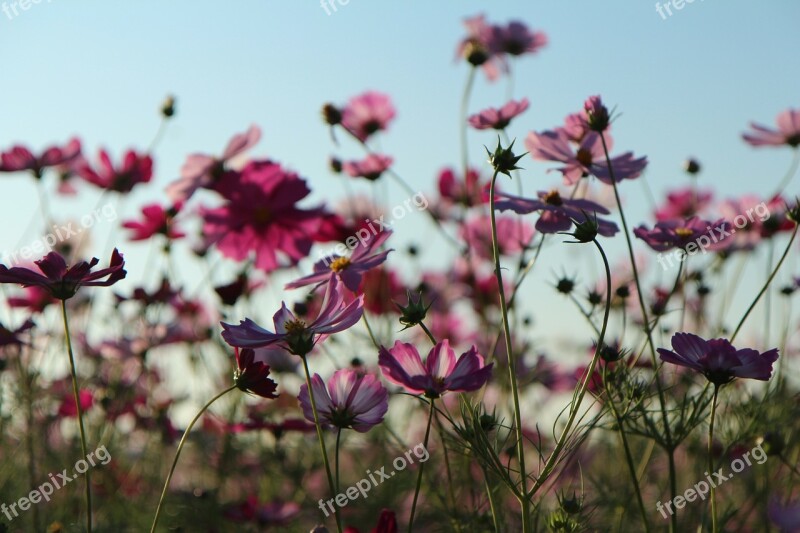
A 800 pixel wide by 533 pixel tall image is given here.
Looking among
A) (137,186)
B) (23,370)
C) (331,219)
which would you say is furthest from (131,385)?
(331,219)

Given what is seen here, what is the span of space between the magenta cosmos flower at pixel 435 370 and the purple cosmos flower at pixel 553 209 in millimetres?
Answer: 257

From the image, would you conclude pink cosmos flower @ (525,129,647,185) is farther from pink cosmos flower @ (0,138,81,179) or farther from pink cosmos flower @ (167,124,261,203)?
pink cosmos flower @ (0,138,81,179)

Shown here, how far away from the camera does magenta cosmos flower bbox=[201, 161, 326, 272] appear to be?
63.1 inches

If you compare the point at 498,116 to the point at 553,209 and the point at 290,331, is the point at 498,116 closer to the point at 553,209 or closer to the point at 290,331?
the point at 553,209

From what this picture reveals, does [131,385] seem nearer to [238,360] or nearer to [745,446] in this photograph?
[238,360]

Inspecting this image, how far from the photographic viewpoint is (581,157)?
50.1 inches

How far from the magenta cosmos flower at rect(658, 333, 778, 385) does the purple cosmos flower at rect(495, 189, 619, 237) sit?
0.22m

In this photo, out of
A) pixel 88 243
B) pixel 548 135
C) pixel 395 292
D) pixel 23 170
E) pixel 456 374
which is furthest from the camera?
pixel 88 243

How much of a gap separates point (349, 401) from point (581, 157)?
22.3 inches

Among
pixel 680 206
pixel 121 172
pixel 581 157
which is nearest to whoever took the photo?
pixel 581 157

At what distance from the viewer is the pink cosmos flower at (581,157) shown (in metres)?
1.24

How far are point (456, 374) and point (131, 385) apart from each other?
1.23 m

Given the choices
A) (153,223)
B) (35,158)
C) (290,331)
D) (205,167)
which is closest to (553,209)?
(290,331)

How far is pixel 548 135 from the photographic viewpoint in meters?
1.23
